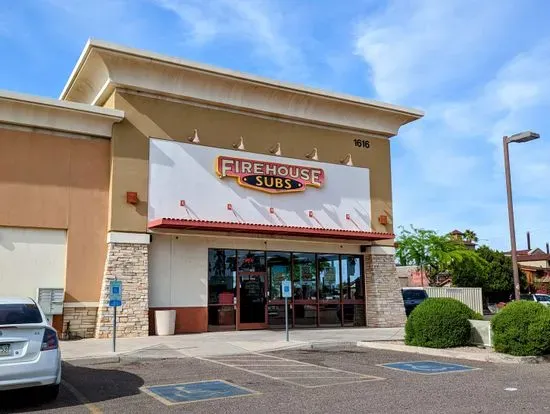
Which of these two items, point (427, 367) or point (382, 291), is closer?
point (427, 367)

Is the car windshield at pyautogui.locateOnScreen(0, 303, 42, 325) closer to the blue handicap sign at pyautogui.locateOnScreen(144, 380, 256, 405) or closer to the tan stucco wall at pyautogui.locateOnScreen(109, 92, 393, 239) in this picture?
the blue handicap sign at pyautogui.locateOnScreen(144, 380, 256, 405)

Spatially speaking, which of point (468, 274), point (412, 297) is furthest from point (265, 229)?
point (468, 274)

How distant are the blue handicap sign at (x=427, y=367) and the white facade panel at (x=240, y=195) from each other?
34.8 ft

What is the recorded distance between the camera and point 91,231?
2017 cm

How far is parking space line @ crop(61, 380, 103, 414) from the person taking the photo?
8.36 m

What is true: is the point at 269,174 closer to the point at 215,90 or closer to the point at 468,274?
the point at 215,90

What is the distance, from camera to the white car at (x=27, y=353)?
8289 mm

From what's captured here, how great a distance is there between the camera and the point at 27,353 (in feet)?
27.9

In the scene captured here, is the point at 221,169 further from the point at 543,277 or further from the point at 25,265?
the point at 543,277

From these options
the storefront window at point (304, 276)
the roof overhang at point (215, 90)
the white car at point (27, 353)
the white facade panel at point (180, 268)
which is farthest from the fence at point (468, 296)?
the white car at point (27, 353)

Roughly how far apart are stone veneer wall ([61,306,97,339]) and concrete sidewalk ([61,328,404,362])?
74 centimetres

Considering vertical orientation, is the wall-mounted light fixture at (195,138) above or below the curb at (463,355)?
above

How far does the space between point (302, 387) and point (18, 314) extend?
16.1ft

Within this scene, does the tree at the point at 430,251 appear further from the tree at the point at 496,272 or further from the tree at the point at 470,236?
the tree at the point at 470,236
